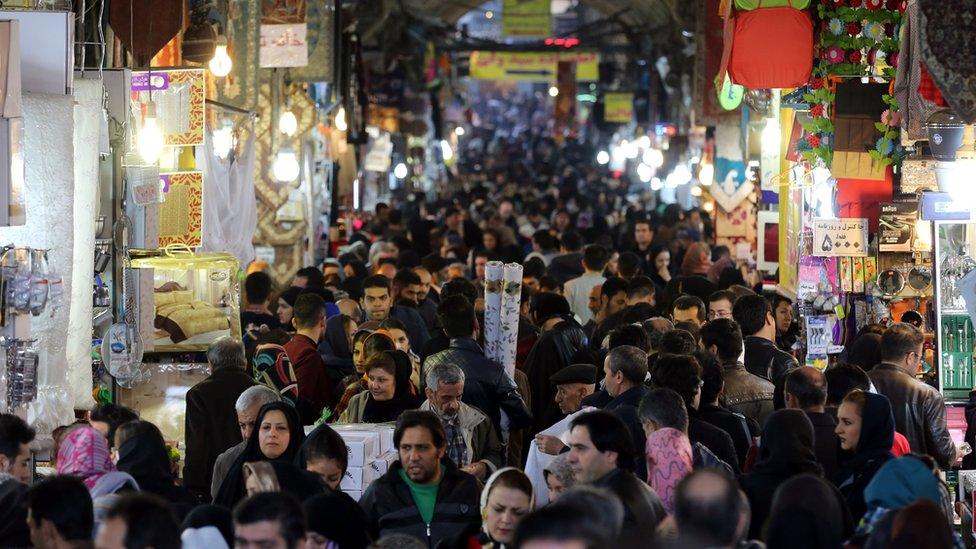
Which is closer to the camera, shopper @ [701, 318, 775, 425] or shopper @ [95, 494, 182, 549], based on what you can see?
shopper @ [95, 494, 182, 549]

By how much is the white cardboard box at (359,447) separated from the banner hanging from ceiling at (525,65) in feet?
111

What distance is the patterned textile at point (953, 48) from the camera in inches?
311

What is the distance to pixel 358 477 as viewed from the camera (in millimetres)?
7742

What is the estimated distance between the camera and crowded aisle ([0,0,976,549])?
593 centimetres

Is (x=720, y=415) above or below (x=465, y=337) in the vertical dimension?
below

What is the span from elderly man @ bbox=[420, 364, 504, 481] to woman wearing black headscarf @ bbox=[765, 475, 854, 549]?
2.45 metres

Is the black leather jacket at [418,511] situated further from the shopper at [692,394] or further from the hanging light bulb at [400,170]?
the hanging light bulb at [400,170]

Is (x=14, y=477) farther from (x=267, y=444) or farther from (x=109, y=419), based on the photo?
(x=267, y=444)

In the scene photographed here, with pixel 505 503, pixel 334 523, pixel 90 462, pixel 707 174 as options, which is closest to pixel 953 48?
pixel 505 503

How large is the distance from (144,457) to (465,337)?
2891 mm

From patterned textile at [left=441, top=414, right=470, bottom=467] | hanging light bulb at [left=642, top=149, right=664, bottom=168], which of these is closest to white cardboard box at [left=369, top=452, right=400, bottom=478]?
patterned textile at [left=441, top=414, right=470, bottom=467]

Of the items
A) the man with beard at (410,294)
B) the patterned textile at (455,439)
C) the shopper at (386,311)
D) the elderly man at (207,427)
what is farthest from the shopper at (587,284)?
the patterned textile at (455,439)

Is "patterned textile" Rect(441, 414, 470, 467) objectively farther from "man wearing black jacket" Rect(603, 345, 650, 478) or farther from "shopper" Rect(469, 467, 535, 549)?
"shopper" Rect(469, 467, 535, 549)

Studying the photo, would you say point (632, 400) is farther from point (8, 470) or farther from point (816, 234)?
point (816, 234)
